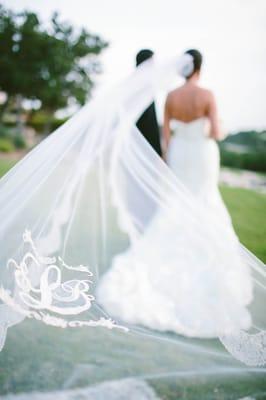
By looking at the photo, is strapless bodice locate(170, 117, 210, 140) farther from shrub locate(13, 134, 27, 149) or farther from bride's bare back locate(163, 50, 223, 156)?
shrub locate(13, 134, 27, 149)

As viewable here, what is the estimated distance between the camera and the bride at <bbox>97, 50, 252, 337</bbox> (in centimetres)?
272

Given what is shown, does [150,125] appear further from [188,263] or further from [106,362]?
[106,362]

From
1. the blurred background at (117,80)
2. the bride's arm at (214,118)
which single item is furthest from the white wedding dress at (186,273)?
the blurred background at (117,80)

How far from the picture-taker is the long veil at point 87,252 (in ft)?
8.05

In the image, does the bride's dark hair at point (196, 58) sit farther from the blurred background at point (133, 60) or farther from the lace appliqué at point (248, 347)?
the lace appliqué at point (248, 347)

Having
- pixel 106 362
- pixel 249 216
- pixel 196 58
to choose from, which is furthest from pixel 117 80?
pixel 249 216

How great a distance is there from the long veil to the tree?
1873 centimetres

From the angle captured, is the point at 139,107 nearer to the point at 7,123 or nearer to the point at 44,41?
the point at 44,41

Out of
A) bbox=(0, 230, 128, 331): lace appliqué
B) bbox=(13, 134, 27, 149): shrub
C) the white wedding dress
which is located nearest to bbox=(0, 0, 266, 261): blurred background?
bbox=(13, 134, 27, 149): shrub

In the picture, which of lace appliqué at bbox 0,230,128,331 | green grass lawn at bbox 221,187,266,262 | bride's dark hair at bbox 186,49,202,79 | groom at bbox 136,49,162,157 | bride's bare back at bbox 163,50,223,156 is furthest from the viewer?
green grass lawn at bbox 221,187,266,262

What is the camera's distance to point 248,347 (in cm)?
257

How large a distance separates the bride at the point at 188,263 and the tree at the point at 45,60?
18364 mm

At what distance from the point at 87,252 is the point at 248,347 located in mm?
1308

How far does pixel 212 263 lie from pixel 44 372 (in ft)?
4.21
